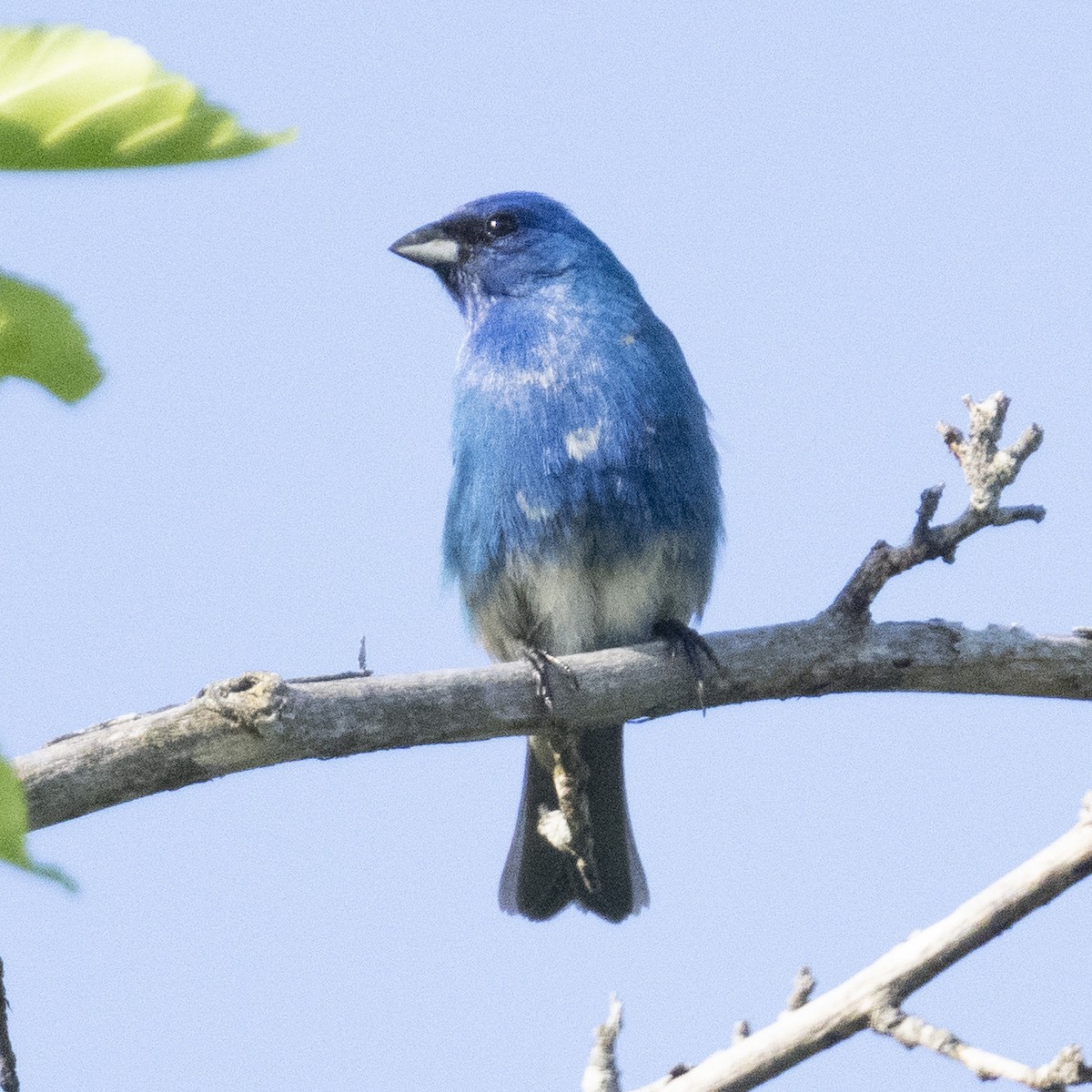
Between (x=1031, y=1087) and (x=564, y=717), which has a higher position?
(x=564, y=717)

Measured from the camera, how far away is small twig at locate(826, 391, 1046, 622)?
423 centimetres

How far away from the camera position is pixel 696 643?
4.62 m

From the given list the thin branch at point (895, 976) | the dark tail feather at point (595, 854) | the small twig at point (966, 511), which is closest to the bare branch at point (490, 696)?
the small twig at point (966, 511)

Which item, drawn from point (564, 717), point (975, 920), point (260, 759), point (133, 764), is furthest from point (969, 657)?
point (133, 764)

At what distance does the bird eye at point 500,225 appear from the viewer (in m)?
6.69

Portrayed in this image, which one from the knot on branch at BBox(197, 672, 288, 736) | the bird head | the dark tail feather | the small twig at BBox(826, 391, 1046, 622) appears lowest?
the dark tail feather

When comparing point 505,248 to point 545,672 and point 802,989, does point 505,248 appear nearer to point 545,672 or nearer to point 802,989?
point 545,672

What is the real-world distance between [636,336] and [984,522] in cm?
199

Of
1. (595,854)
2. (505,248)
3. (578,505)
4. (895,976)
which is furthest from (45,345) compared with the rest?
(505,248)

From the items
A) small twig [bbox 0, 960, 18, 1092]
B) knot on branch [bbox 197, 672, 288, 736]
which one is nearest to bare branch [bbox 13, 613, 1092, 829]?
knot on branch [bbox 197, 672, 288, 736]

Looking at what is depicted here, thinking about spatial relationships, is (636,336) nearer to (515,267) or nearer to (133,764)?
(515,267)

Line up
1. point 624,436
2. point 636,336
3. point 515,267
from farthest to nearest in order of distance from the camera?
1. point 515,267
2. point 636,336
3. point 624,436

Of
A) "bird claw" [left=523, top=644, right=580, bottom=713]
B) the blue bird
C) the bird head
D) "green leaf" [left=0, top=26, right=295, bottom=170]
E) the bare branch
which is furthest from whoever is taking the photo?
the bird head

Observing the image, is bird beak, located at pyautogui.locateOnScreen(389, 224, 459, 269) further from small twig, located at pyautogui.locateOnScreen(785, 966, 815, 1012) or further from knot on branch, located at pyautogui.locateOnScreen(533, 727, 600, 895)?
small twig, located at pyautogui.locateOnScreen(785, 966, 815, 1012)
